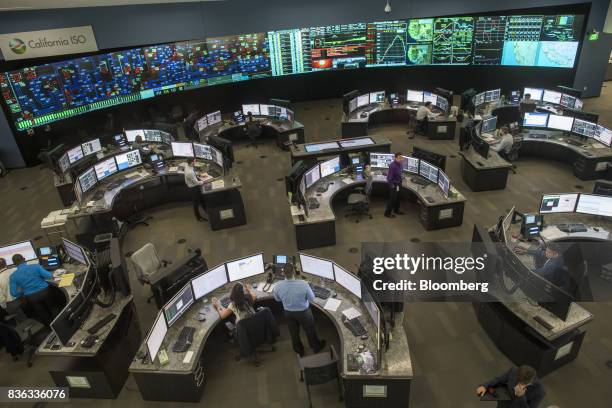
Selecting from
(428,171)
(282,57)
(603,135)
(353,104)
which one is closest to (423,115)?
(353,104)

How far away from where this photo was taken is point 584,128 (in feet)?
34.2

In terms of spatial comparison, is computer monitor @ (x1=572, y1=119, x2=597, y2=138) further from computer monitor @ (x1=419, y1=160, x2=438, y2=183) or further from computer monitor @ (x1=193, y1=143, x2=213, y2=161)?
computer monitor @ (x1=193, y1=143, x2=213, y2=161)

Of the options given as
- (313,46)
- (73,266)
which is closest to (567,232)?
(73,266)

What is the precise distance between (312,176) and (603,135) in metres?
6.77

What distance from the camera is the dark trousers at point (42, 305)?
6570mm

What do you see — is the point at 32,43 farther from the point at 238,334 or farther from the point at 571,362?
the point at 571,362

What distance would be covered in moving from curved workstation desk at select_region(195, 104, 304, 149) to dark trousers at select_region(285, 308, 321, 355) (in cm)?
765

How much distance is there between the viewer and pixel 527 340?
18.1ft

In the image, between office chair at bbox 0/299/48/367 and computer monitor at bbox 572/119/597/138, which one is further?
computer monitor at bbox 572/119/597/138

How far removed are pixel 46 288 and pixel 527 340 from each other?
677 centimetres

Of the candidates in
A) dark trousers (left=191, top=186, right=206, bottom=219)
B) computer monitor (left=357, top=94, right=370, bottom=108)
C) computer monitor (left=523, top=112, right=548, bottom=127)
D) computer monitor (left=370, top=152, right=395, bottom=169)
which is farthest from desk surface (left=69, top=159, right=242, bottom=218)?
computer monitor (left=523, top=112, right=548, bottom=127)

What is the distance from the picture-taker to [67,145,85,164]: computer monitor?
10.8 meters

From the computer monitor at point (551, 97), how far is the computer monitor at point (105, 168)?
11636mm

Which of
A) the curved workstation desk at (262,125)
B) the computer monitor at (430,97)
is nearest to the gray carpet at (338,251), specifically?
the curved workstation desk at (262,125)
